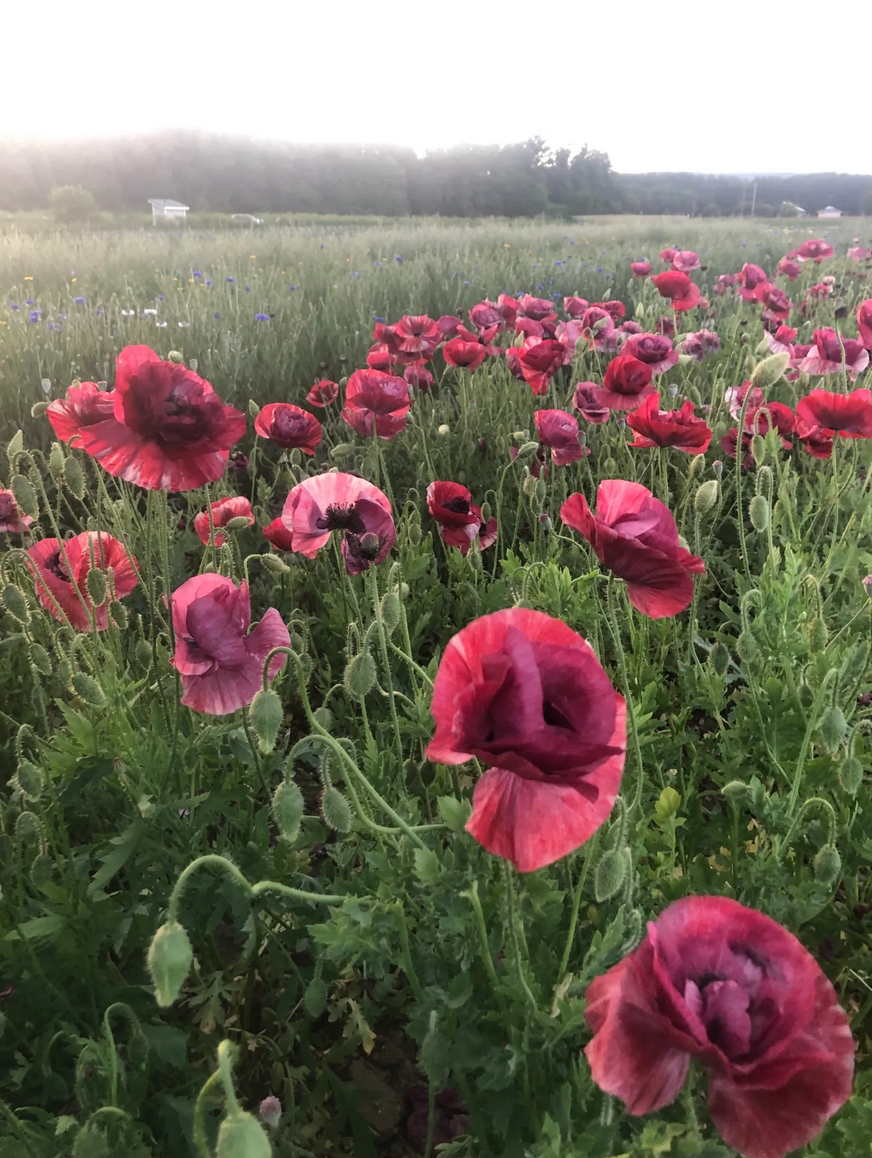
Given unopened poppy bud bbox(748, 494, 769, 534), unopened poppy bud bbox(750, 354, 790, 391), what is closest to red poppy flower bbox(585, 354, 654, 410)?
unopened poppy bud bbox(750, 354, 790, 391)

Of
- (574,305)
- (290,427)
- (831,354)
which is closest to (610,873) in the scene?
(290,427)

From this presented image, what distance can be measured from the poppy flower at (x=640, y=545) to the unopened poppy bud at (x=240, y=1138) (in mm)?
801

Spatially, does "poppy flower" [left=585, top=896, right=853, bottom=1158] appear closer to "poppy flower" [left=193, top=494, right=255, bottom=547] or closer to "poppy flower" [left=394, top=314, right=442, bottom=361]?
"poppy flower" [left=193, top=494, right=255, bottom=547]

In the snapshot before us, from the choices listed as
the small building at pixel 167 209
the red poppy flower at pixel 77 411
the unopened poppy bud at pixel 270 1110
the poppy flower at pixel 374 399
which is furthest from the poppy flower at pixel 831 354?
the small building at pixel 167 209

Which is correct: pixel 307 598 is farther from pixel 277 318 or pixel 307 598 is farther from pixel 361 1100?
pixel 277 318

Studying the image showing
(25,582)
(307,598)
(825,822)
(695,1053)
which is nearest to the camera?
(695,1053)

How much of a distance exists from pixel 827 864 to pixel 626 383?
1627 mm

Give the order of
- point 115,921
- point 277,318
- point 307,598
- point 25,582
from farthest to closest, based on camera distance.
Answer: point 277,318 → point 307,598 → point 25,582 → point 115,921

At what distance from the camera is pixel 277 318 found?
4.97 meters

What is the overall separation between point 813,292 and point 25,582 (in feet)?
17.1

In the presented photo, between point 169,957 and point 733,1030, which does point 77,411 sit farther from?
point 733,1030

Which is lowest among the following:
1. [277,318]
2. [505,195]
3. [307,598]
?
[307,598]

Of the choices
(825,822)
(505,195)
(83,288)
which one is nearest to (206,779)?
(825,822)

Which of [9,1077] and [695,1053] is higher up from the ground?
[695,1053]
